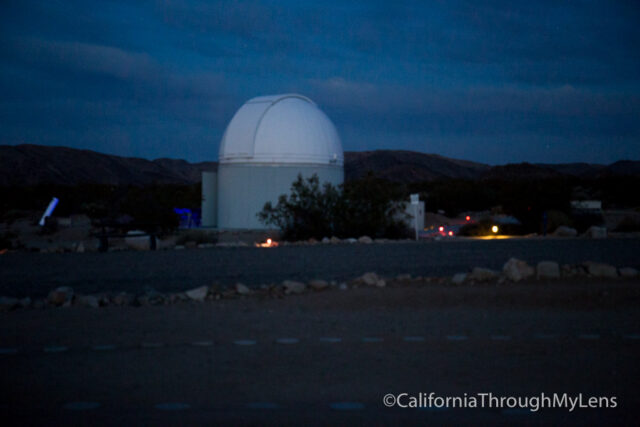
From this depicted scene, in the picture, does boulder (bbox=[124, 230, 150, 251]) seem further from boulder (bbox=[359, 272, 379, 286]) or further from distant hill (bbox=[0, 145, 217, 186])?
distant hill (bbox=[0, 145, 217, 186])

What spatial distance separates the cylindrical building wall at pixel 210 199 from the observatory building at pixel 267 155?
109 cm

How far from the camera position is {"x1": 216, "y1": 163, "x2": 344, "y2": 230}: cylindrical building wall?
62.6 feet

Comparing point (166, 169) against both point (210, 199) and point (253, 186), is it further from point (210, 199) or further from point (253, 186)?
point (253, 186)

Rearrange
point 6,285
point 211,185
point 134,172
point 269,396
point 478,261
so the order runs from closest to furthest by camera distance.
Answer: point 269,396 → point 6,285 → point 478,261 → point 211,185 → point 134,172

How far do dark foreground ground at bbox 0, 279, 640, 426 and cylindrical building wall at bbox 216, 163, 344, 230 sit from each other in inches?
498

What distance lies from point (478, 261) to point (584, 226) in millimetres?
11222

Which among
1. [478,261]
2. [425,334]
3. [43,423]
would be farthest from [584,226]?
[43,423]

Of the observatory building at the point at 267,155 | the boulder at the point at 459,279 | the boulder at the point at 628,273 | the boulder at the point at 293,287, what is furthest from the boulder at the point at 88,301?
the observatory building at the point at 267,155

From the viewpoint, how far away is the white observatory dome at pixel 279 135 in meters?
19.0

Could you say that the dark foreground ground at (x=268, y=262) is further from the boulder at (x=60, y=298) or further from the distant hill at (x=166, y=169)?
the distant hill at (x=166, y=169)

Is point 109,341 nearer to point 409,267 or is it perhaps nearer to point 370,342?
point 370,342

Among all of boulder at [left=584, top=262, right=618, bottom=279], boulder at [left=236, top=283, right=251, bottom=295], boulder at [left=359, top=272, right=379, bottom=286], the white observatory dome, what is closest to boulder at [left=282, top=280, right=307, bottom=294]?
boulder at [left=236, top=283, right=251, bottom=295]

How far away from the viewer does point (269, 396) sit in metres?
3.50

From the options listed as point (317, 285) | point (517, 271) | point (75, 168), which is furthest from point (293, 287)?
point (75, 168)
